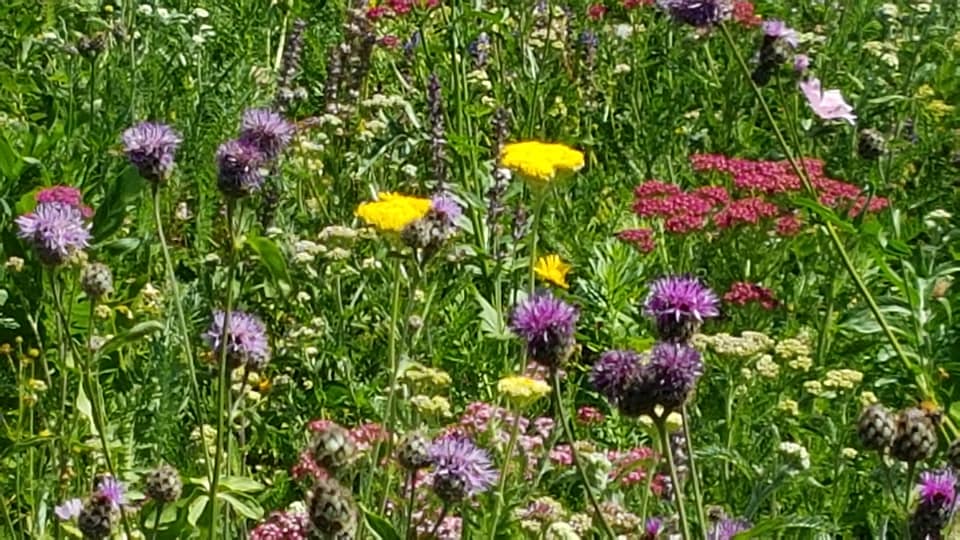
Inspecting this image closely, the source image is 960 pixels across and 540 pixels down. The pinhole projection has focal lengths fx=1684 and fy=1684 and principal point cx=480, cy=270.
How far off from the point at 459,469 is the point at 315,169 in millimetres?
2216

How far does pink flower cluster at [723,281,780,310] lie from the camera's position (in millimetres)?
3361

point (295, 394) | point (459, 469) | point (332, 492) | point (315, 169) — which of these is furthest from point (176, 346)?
point (332, 492)

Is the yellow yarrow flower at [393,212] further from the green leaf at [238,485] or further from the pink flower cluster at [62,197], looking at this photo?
the pink flower cluster at [62,197]

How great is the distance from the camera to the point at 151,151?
2318 mm

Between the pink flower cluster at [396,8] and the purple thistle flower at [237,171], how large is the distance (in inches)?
89.9

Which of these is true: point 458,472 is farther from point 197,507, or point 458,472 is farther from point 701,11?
point 701,11

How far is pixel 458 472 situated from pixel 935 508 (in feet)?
1.84

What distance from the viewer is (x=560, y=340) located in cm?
192

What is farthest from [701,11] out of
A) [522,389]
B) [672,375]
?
[672,375]

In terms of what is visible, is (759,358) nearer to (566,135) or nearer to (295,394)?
(295,394)

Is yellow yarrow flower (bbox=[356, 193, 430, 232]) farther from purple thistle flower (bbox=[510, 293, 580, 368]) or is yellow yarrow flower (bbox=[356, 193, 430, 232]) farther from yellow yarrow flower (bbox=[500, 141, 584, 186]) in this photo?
purple thistle flower (bbox=[510, 293, 580, 368])

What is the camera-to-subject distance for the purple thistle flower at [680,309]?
189 centimetres

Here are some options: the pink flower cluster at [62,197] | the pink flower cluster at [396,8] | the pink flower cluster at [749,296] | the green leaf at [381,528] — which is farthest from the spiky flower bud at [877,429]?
the pink flower cluster at [396,8]

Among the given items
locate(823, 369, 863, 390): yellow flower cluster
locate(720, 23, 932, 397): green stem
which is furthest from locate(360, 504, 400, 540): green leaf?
locate(823, 369, 863, 390): yellow flower cluster
